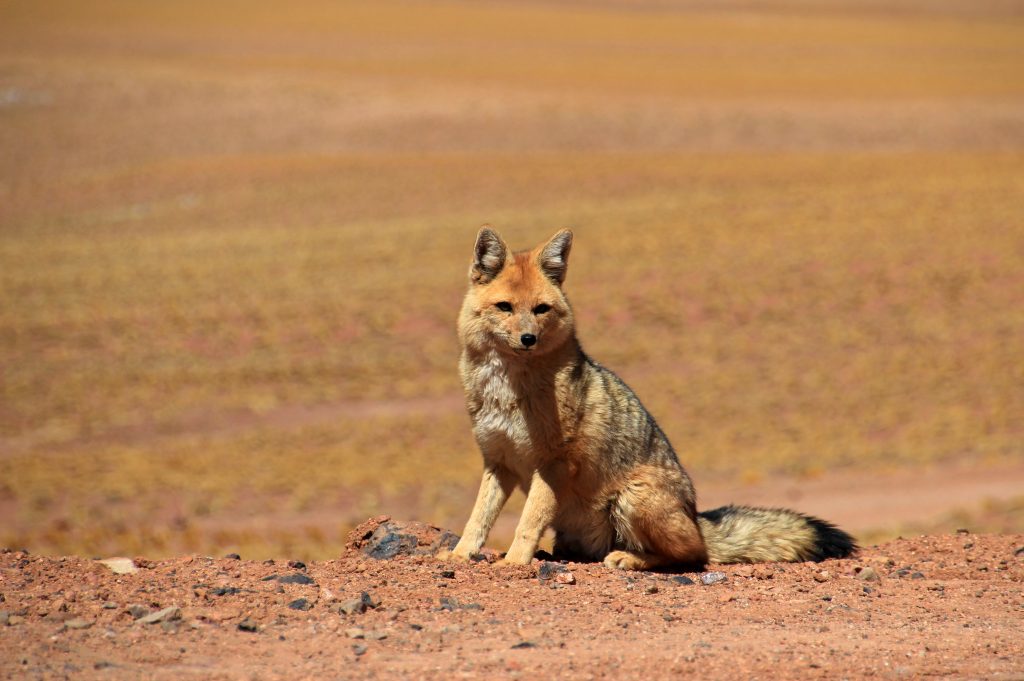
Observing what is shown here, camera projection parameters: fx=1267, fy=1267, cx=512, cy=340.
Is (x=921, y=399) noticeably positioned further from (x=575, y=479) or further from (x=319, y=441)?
(x=575, y=479)

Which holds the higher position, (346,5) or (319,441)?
(346,5)

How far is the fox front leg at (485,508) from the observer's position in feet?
25.4

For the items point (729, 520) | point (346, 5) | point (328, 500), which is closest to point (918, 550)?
point (729, 520)

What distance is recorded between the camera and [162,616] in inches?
258

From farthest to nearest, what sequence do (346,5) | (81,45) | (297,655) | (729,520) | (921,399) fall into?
(346,5), (81,45), (921,399), (729,520), (297,655)

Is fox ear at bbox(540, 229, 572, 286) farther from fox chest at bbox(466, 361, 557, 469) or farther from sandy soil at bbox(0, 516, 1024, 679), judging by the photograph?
sandy soil at bbox(0, 516, 1024, 679)

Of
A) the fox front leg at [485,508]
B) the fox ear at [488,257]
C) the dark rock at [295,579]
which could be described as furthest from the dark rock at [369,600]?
the fox ear at [488,257]

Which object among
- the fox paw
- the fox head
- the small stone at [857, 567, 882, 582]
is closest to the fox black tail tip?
the small stone at [857, 567, 882, 582]

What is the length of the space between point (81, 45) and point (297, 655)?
2873 inches

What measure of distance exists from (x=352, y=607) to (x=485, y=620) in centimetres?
72

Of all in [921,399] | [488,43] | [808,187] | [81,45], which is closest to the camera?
[921,399]

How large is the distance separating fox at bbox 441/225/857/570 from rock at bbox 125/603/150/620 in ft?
6.36

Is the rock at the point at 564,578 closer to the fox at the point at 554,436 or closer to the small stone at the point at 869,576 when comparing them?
the fox at the point at 554,436

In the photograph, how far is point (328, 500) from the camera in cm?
1705
